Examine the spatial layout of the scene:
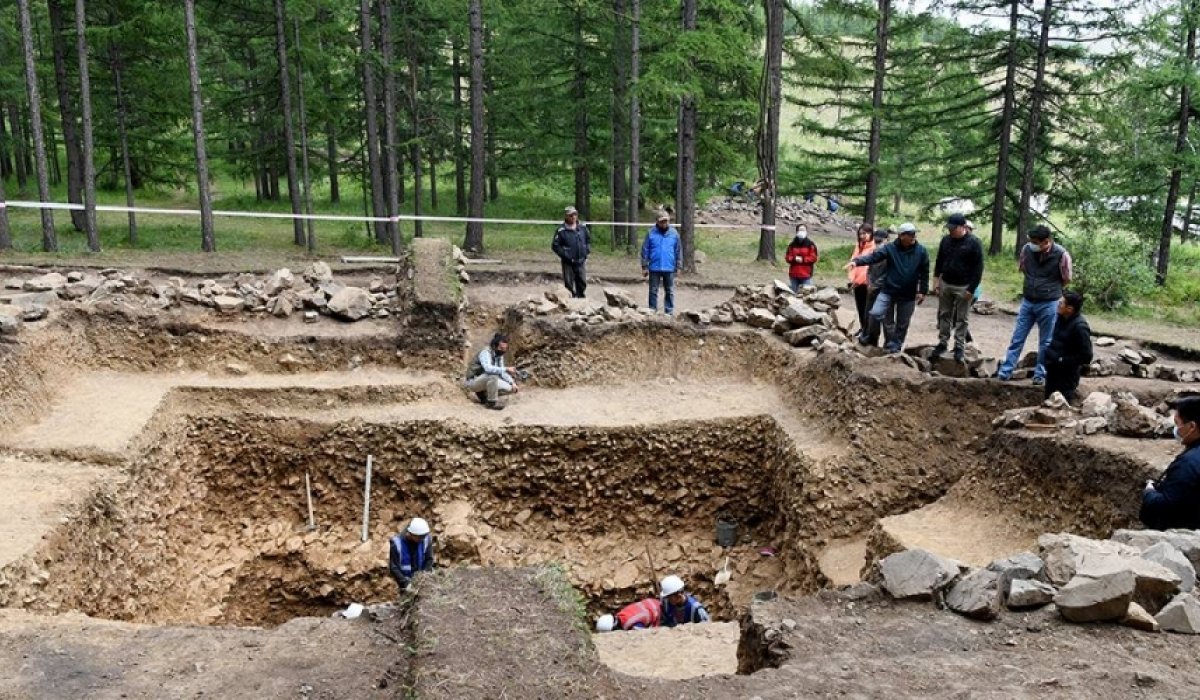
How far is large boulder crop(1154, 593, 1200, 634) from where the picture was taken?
18.4 feet

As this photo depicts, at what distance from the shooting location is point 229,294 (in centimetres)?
1488

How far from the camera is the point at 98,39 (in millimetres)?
21656

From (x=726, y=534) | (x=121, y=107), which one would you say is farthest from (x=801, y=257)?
(x=121, y=107)

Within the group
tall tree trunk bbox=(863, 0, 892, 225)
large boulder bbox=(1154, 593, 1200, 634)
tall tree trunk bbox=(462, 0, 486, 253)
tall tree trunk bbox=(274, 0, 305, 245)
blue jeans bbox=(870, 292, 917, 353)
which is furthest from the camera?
tall tree trunk bbox=(863, 0, 892, 225)

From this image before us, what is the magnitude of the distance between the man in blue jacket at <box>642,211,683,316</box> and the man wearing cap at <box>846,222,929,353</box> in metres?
3.66

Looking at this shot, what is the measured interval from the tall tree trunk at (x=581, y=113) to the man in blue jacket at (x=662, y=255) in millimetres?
11385

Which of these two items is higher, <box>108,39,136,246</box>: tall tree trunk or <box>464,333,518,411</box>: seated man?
<box>108,39,136,246</box>: tall tree trunk

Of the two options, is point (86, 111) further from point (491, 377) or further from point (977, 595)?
point (977, 595)

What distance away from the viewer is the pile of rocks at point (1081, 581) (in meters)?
5.67

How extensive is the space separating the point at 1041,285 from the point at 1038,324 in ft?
2.21

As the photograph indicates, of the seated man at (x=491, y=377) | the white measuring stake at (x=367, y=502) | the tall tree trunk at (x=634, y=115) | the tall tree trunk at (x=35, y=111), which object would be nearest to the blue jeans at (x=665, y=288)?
the seated man at (x=491, y=377)

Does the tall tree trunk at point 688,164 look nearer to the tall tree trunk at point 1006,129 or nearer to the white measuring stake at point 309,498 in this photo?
the tall tree trunk at point 1006,129

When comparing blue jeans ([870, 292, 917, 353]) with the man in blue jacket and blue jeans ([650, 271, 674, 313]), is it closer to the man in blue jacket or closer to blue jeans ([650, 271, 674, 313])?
the man in blue jacket

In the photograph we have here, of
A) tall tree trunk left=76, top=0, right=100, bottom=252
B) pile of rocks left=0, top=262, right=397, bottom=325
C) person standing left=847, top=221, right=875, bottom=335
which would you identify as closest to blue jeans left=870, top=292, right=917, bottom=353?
person standing left=847, top=221, right=875, bottom=335
